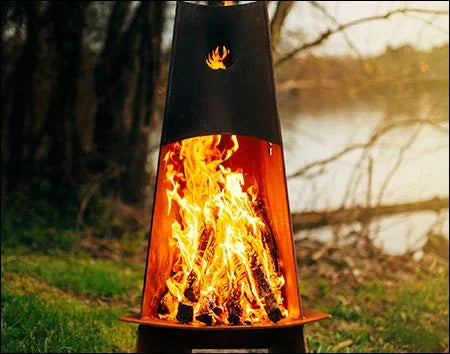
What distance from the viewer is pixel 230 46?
3396mm

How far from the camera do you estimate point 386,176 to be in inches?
273

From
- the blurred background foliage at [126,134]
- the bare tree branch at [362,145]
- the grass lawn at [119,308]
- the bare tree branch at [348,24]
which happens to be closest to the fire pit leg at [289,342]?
the grass lawn at [119,308]

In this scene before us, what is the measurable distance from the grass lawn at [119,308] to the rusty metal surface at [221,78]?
1.34 meters

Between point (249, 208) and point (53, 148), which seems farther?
point (53, 148)

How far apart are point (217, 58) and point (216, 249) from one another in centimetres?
83

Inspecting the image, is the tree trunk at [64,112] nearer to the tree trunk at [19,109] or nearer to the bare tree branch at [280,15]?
the tree trunk at [19,109]

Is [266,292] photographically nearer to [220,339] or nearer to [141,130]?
[220,339]

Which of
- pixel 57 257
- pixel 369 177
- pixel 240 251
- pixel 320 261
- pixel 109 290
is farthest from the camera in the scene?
pixel 369 177

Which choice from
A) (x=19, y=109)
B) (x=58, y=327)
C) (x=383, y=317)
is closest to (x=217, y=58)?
(x=58, y=327)

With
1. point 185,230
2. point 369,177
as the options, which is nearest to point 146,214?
point 369,177

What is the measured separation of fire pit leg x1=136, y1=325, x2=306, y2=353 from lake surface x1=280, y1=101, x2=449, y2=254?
3607 mm

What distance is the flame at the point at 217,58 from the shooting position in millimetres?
3401

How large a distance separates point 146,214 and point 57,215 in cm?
72

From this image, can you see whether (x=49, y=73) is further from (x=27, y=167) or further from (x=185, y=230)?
(x=185, y=230)
